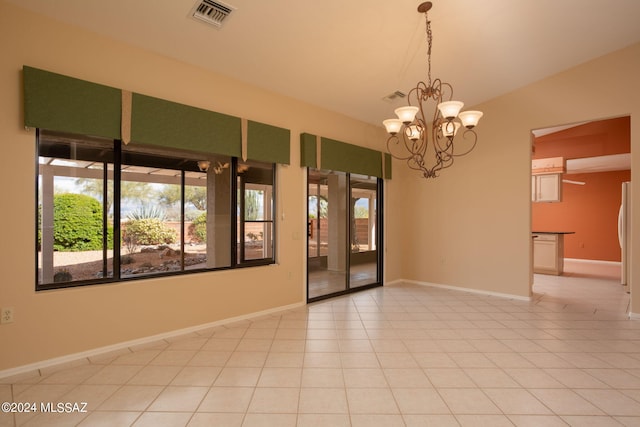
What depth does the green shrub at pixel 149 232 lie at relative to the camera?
379 cm

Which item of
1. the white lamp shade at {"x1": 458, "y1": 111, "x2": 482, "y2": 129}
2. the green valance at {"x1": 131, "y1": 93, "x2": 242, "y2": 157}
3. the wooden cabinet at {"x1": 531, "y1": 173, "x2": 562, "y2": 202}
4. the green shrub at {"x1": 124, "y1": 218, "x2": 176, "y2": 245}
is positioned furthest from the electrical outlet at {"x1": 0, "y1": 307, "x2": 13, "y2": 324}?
the wooden cabinet at {"x1": 531, "y1": 173, "x2": 562, "y2": 202}

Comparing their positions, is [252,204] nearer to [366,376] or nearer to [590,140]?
[366,376]

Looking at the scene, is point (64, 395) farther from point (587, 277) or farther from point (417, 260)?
point (587, 277)

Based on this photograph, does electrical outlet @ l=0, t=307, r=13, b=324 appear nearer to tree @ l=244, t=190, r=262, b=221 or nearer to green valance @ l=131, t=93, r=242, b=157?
green valance @ l=131, t=93, r=242, b=157

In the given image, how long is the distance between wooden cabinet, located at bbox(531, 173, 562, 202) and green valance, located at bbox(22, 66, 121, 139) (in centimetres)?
815

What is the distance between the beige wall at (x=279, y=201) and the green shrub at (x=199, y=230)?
2.10ft

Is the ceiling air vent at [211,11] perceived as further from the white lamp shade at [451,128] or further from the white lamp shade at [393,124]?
the white lamp shade at [451,128]

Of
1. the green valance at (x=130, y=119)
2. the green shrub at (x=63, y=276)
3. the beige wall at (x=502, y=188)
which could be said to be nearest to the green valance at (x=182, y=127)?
the green valance at (x=130, y=119)

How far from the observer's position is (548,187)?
781 cm

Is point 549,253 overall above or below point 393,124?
below

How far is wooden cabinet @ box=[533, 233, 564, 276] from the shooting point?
7.21 metres

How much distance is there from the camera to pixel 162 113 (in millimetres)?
3430

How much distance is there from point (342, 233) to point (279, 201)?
2.13 metres

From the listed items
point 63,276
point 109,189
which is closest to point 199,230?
point 109,189
